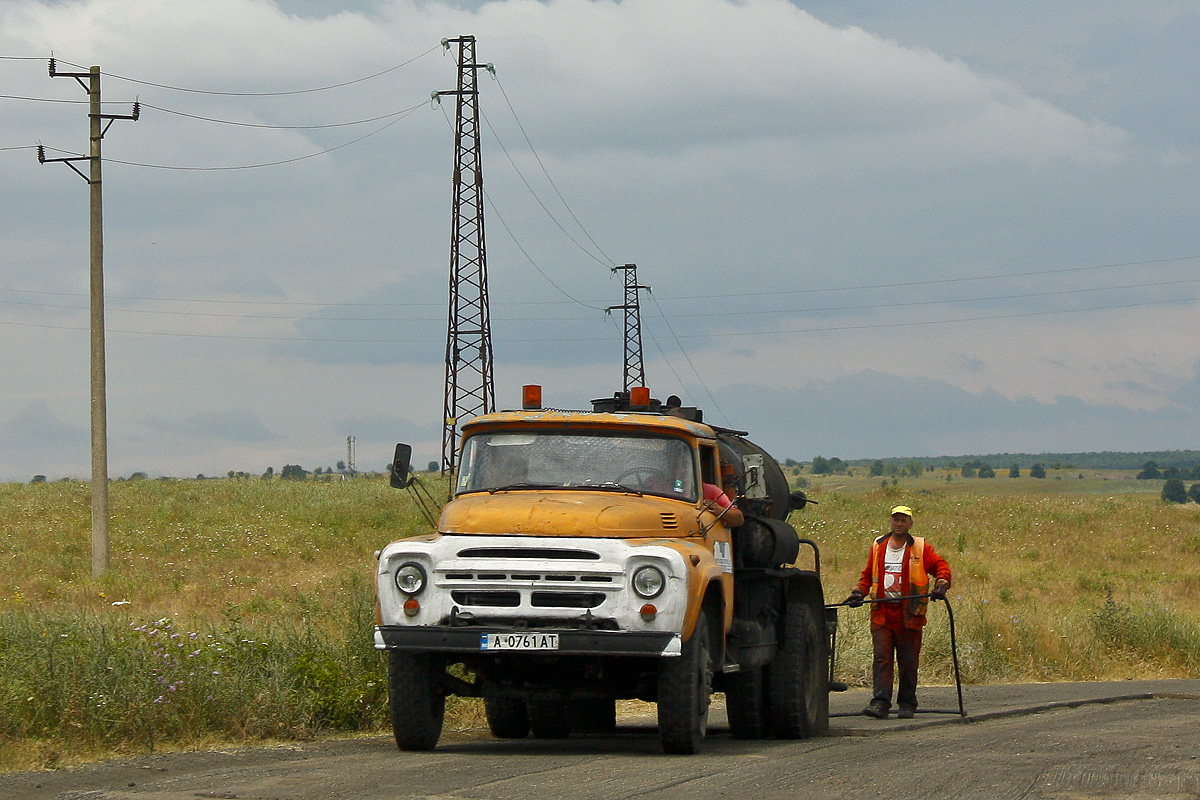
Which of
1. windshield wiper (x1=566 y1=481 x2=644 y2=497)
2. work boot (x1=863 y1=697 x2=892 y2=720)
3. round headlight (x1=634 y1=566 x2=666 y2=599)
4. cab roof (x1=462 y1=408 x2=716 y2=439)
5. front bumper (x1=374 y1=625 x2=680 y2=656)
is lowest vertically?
work boot (x1=863 y1=697 x2=892 y2=720)

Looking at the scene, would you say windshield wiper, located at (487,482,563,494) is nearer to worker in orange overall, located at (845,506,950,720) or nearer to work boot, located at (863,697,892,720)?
worker in orange overall, located at (845,506,950,720)

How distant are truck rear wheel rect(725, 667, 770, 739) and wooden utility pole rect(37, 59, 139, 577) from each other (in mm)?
17162

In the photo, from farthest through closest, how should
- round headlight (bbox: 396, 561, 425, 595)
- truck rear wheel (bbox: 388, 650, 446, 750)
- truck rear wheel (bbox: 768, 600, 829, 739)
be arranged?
truck rear wheel (bbox: 768, 600, 829, 739)
truck rear wheel (bbox: 388, 650, 446, 750)
round headlight (bbox: 396, 561, 425, 595)

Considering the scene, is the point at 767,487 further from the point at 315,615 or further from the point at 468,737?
the point at 315,615

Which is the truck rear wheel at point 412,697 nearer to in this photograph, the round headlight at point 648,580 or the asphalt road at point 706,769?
the asphalt road at point 706,769

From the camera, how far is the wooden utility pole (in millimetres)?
26453

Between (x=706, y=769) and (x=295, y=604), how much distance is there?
45.3 feet

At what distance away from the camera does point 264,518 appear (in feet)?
129

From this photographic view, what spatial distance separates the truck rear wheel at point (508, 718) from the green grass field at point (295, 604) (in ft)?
2.81

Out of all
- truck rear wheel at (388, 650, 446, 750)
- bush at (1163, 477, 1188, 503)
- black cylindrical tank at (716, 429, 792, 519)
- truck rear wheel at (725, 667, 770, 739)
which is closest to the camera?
truck rear wheel at (388, 650, 446, 750)

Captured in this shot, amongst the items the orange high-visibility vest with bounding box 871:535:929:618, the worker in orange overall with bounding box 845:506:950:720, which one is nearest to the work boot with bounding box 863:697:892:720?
the worker in orange overall with bounding box 845:506:950:720

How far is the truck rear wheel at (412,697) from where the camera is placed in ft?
33.1

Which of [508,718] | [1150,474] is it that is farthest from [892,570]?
[1150,474]

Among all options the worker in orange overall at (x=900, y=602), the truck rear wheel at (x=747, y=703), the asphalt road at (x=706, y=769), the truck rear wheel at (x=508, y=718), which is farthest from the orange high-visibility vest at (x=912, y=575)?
the truck rear wheel at (x=508, y=718)
